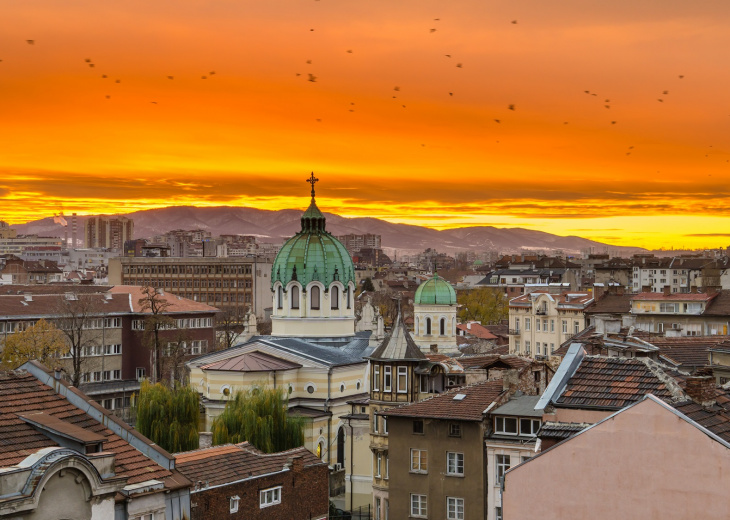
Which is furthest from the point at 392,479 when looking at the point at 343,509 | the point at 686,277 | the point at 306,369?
the point at 686,277

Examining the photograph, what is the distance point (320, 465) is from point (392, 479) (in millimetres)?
4188

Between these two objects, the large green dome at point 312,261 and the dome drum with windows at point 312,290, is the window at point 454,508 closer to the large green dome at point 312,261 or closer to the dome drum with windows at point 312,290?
the large green dome at point 312,261

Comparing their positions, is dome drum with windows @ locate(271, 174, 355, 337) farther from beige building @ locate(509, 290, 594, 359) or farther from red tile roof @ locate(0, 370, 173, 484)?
red tile roof @ locate(0, 370, 173, 484)

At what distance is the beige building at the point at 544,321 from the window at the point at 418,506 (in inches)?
1943

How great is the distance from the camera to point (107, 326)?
105250 mm

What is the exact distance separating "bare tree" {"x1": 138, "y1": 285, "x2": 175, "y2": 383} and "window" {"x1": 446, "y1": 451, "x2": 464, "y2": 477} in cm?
5705

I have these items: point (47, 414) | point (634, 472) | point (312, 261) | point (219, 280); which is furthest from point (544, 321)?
point (219, 280)

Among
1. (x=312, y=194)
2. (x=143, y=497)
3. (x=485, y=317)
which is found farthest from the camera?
(x=485, y=317)

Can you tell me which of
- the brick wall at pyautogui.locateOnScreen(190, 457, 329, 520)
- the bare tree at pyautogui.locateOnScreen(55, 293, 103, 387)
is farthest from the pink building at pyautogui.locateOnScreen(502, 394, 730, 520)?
the bare tree at pyautogui.locateOnScreen(55, 293, 103, 387)

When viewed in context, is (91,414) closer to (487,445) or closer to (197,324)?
(487,445)

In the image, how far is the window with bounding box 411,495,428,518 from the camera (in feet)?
143

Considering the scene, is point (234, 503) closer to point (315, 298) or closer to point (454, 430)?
point (454, 430)

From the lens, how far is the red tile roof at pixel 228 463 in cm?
3669

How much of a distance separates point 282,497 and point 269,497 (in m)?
0.76
